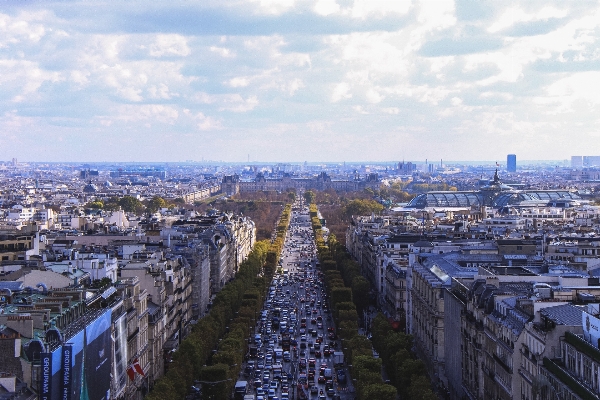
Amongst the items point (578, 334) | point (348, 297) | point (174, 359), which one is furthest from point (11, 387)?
point (348, 297)

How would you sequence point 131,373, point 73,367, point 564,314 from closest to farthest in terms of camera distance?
point 564,314 → point 73,367 → point 131,373

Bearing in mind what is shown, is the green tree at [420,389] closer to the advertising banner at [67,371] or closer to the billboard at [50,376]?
the advertising banner at [67,371]

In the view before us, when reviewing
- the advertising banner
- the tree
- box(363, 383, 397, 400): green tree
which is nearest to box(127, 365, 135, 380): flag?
box(363, 383, 397, 400): green tree

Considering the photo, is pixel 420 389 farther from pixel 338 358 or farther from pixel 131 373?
pixel 338 358

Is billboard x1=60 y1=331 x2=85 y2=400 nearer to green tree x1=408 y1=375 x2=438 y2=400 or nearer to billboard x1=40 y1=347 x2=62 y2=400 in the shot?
billboard x1=40 y1=347 x2=62 y2=400

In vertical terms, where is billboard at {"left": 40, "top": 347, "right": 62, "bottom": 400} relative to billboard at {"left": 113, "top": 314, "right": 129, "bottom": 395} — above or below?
above

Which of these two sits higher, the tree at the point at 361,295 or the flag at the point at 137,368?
the flag at the point at 137,368

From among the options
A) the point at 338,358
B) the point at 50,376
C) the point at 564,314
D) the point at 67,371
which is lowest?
the point at 338,358

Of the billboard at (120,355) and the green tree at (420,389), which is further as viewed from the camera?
the green tree at (420,389)

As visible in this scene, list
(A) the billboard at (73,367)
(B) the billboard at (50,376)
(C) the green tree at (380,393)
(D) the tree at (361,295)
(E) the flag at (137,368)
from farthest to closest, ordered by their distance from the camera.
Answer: (D) the tree at (361,295), (E) the flag at (137,368), (C) the green tree at (380,393), (A) the billboard at (73,367), (B) the billboard at (50,376)

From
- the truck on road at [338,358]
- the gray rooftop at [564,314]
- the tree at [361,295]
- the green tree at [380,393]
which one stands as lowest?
the truck on road at [338,358]

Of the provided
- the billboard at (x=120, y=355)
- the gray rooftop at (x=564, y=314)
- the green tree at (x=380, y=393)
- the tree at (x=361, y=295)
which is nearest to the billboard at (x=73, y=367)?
the billboard at (x=120, y=355)

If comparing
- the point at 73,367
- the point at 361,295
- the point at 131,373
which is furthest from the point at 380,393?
the point at 361,295
